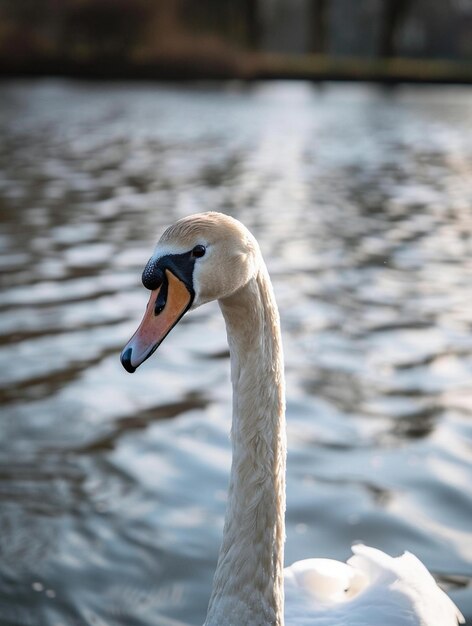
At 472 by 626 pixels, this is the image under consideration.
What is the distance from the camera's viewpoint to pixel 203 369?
20.1 feet

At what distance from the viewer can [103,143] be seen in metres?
18.5

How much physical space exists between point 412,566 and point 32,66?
36.6 metres

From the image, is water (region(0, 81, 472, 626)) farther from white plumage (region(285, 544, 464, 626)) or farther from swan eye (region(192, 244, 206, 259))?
swan eye (region(192, 244, 206, 259))

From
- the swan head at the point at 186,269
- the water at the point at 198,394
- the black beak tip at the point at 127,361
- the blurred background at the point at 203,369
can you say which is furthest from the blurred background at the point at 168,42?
the black beak tip at the point at 127,361

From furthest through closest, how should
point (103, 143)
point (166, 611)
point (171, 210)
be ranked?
point (103, 143), point (171, 210), point (166, 611)

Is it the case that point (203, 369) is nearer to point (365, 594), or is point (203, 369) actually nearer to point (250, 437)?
point (365, 594)

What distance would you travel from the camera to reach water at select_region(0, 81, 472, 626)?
13.1ft

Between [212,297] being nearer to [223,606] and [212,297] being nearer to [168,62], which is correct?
[223,606]

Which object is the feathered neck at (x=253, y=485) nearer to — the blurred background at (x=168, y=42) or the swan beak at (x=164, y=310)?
the swan beak at (x=164, y=310)

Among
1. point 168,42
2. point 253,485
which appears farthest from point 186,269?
point 168,42

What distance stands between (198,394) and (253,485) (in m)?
2.97

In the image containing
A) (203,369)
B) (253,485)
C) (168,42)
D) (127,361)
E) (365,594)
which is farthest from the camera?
(168,42)

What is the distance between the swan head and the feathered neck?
18 centimetres

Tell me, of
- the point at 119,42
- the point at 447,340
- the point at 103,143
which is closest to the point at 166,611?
the point at 447,340
